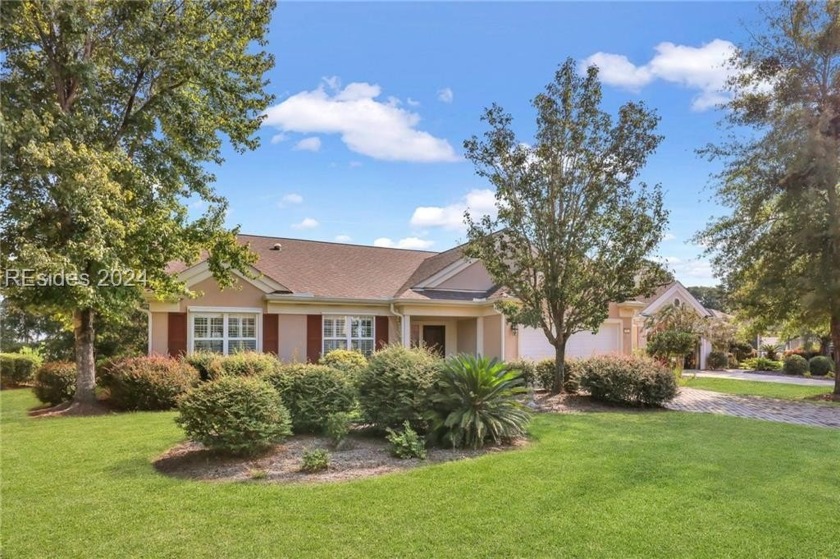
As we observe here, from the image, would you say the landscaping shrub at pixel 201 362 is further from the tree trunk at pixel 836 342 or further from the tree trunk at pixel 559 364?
the tree trunk at pixel 836 342

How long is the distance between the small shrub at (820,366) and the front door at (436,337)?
20701mm

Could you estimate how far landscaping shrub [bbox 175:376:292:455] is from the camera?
668 centimetres

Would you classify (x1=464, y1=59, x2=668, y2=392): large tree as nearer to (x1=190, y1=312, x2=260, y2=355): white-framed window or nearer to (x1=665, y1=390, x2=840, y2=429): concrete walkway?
(x1=665, y1=390, x2=840, y2=429): concrete walkway

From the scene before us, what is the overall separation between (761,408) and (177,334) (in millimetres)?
16618

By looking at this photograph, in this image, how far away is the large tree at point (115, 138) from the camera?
414 inches

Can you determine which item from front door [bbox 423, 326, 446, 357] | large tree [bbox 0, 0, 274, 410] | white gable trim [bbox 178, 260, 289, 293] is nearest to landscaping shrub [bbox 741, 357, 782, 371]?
front door [bbox 423, 326, 446, 357]

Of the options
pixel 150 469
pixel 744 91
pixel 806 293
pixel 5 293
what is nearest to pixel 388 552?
pixel 150 469

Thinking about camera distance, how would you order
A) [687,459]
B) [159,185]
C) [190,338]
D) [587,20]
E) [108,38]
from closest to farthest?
[687,459]
[587,20]
[108,38]
[159,185]
[190,338]

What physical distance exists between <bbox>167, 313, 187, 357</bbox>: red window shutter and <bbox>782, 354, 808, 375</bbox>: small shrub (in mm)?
29439

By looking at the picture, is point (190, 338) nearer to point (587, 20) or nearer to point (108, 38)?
point (108, 38)

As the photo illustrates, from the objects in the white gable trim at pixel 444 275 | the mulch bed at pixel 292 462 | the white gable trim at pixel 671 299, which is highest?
the white gable trim at pixel 444 275

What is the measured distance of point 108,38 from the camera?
12.4 meters

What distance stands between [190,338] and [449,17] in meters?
11.8

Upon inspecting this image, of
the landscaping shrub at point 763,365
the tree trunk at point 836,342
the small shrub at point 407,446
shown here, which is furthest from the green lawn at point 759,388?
the small shrub at point 407,446
